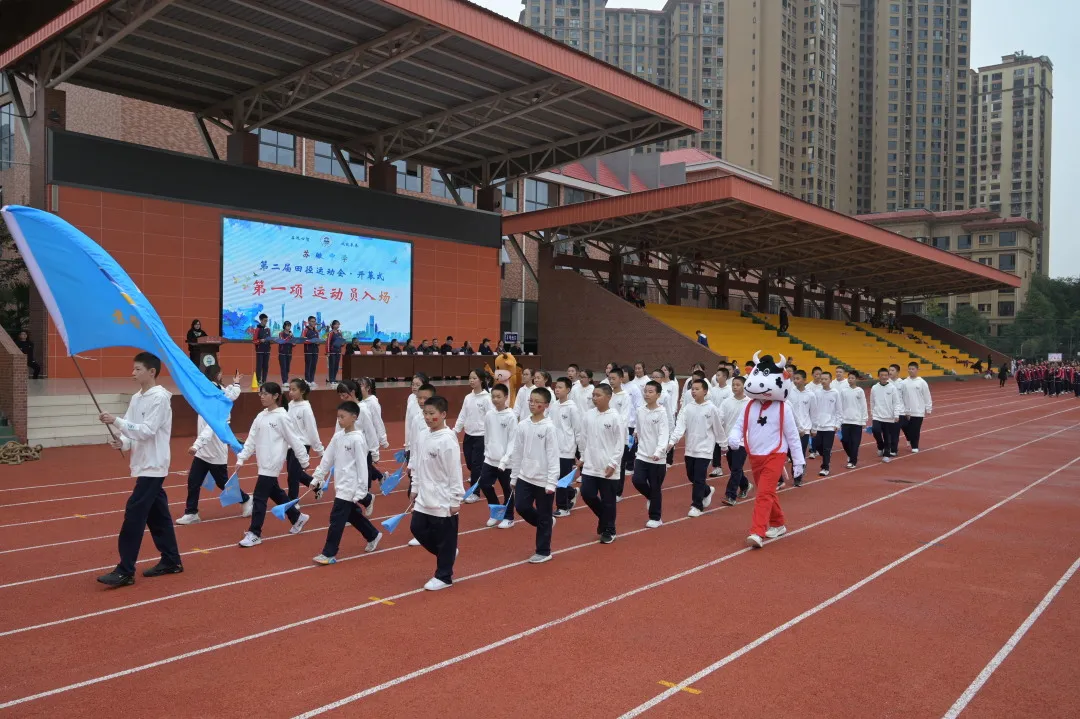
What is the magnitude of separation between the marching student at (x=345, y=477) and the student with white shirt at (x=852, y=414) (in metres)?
9.22

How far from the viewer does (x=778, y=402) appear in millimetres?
8094

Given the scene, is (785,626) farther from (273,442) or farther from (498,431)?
(273,442)

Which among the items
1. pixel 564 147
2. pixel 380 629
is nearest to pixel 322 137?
pixel 564 147

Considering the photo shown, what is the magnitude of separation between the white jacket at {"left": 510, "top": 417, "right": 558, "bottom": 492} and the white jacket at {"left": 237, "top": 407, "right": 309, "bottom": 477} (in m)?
2.13

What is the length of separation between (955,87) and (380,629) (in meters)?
127

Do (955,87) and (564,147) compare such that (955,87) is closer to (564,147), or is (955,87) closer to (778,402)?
(564,147)

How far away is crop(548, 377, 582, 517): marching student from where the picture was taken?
29.1 feet

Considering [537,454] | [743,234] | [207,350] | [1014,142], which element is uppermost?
[1014,142]

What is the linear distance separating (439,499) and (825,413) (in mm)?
8779

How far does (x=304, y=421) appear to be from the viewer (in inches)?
339

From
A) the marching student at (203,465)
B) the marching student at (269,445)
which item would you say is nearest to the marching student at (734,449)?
the marching student at (269,445)

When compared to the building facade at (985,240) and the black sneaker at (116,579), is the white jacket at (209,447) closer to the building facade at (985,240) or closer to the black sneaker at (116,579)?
the black sneaker at (116,579)

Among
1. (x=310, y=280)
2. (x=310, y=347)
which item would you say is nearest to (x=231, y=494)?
(x=310, y=347)

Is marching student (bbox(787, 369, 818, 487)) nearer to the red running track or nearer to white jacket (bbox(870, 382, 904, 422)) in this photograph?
white jacket (bbox(870, 382, 904, 422))
